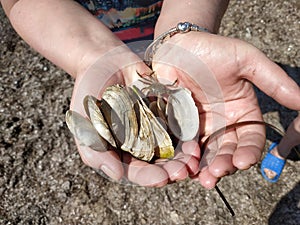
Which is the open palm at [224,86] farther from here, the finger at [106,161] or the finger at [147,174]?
the finger at [106,161]

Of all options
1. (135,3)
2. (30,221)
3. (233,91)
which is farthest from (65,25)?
(30,221)

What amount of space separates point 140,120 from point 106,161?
0.84 feet

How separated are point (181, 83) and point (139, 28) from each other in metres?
0.53

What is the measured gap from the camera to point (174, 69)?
1.70 meters

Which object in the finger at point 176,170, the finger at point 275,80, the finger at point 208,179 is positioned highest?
the finger at point 275,80

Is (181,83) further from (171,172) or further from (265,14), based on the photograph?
(265,14)

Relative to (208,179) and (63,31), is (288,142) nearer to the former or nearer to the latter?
(208,179)

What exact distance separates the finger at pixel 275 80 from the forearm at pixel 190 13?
0.46 metres

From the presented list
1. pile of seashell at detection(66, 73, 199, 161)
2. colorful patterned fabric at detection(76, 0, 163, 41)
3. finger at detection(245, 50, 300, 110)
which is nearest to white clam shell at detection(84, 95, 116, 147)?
pile of seashell at detection(66, 73, 199, 161)

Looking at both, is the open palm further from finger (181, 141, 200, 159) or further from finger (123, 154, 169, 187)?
finger (123, 154, 169, 187)

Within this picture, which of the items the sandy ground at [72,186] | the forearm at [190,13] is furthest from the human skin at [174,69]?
the sandy ground at [72,186]

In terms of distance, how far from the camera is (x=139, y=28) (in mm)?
2096

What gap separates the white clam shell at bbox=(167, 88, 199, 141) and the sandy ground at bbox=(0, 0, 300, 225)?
0.62 metres

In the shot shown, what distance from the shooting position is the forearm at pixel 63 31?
5.92ft
